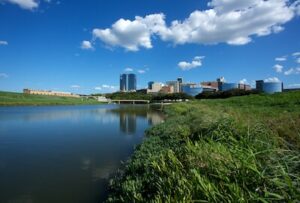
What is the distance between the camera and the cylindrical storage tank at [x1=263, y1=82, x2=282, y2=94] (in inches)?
4247

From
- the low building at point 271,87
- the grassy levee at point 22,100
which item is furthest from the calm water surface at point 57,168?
the low building at point 271,87

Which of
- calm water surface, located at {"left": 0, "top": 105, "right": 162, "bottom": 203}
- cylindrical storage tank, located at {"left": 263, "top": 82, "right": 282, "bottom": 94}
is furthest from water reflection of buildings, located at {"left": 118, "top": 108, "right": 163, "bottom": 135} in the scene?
cylindrical storage tank, located at {"left": 263, "top": 82, "right": 282, "bottom": 94}

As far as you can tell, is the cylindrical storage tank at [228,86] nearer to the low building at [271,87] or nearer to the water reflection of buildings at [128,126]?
the low building at [271,87]

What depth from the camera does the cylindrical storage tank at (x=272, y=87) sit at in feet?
354

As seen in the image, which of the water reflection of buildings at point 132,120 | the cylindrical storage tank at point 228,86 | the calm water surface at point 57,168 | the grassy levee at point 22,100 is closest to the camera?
the calm water surface at point 57,168

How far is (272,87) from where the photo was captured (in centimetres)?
10969

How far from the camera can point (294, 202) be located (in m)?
2.70

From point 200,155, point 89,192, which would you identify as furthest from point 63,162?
point 200,155

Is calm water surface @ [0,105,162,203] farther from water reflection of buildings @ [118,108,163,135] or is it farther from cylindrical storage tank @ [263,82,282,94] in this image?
cylindrical storage tank @ [263,82,282,94]

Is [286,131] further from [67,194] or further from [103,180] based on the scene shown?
[67,194]

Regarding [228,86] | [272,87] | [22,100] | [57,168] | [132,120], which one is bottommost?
[132,120]

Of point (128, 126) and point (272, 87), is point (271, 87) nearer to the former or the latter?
point (272, 87)

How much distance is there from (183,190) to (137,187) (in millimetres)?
2034

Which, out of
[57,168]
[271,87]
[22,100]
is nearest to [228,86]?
[271,87]
